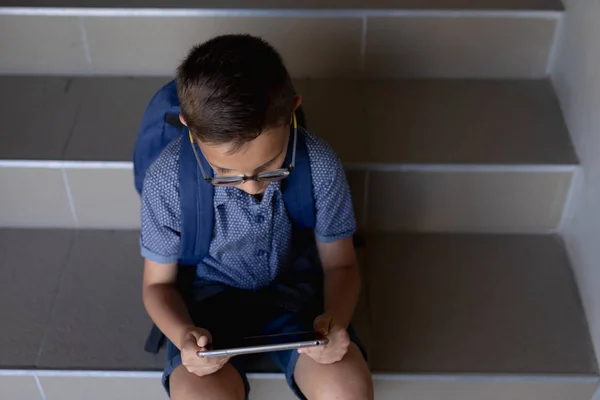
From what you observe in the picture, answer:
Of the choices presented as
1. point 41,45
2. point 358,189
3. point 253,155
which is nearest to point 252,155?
point 253,155

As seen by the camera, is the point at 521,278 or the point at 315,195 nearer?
the point at 315,195

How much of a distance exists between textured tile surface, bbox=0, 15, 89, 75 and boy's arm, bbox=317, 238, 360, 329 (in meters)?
0.79

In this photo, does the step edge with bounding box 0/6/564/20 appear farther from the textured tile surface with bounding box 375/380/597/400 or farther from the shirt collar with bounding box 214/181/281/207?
the textured tile surface with bounding box 375/380/597/400

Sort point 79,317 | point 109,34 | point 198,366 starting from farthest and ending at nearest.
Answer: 1. point 109,34
2. point 79,317
3. point 198,366

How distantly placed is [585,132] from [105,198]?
100cm

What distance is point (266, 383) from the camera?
1.25m

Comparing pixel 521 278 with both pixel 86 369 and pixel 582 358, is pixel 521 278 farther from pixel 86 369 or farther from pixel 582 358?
pixel 86 369

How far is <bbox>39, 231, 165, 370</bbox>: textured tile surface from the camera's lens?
4.18ft

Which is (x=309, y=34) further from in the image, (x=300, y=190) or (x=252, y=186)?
(x=252, y=186)

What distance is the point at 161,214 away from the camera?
3.56 ft

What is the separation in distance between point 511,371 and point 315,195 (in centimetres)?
50

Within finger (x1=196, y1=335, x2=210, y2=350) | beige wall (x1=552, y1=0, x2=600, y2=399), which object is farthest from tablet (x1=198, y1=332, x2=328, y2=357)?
beige wall (x1=552, y1=0, x2=600, y2=399)

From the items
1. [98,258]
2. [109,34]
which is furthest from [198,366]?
[109,34]

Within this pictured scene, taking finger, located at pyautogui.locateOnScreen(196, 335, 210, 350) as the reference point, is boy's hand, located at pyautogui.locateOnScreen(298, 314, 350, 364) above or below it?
below
